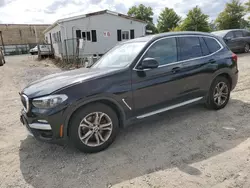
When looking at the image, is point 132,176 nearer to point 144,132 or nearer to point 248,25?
point 144,132

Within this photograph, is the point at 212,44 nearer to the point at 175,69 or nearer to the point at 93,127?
the point at 175,69

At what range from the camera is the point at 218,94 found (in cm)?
462

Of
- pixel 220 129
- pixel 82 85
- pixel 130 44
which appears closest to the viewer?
pixel 82 85

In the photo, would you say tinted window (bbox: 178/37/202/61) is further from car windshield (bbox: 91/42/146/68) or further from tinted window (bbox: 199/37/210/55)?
car windshield (bbox: 91/42/146/68)

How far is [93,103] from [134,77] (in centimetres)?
79

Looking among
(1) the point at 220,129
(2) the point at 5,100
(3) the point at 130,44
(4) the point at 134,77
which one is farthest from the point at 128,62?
(2) the point at 5,100

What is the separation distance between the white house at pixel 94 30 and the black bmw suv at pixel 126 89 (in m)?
13.0

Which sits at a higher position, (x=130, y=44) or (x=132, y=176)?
(x=130, y=44)

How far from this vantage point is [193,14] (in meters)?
38.1

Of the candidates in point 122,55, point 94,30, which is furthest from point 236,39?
point 122,55

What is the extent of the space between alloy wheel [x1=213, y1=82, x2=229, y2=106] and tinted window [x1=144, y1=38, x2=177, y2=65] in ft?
4.49

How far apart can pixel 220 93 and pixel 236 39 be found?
11.4 meters

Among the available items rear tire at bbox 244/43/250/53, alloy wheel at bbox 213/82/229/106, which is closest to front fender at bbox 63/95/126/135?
alloy wheel at bbox 213/82/229/106

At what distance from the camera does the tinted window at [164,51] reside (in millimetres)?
3736
